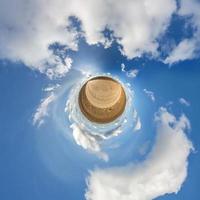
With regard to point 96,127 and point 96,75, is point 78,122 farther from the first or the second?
point 96,75

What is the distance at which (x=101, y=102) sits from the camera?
43500 millimetres

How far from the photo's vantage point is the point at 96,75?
40344mm

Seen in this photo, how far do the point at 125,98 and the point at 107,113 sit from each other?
1864 mm

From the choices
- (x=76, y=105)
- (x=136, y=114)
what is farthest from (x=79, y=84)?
(x=136, y=114)

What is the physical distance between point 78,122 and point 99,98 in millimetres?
2360

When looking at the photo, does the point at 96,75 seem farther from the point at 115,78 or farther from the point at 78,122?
the point at 78,122

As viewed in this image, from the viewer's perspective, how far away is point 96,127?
140ft

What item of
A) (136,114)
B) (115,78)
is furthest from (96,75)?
(136,114)

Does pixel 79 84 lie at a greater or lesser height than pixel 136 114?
greater

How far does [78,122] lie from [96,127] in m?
1.33

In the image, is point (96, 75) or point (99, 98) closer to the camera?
point (96, 75)

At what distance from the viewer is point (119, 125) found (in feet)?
140

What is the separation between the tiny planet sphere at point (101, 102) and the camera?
42438 mm

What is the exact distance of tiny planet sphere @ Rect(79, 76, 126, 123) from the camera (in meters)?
42.4
